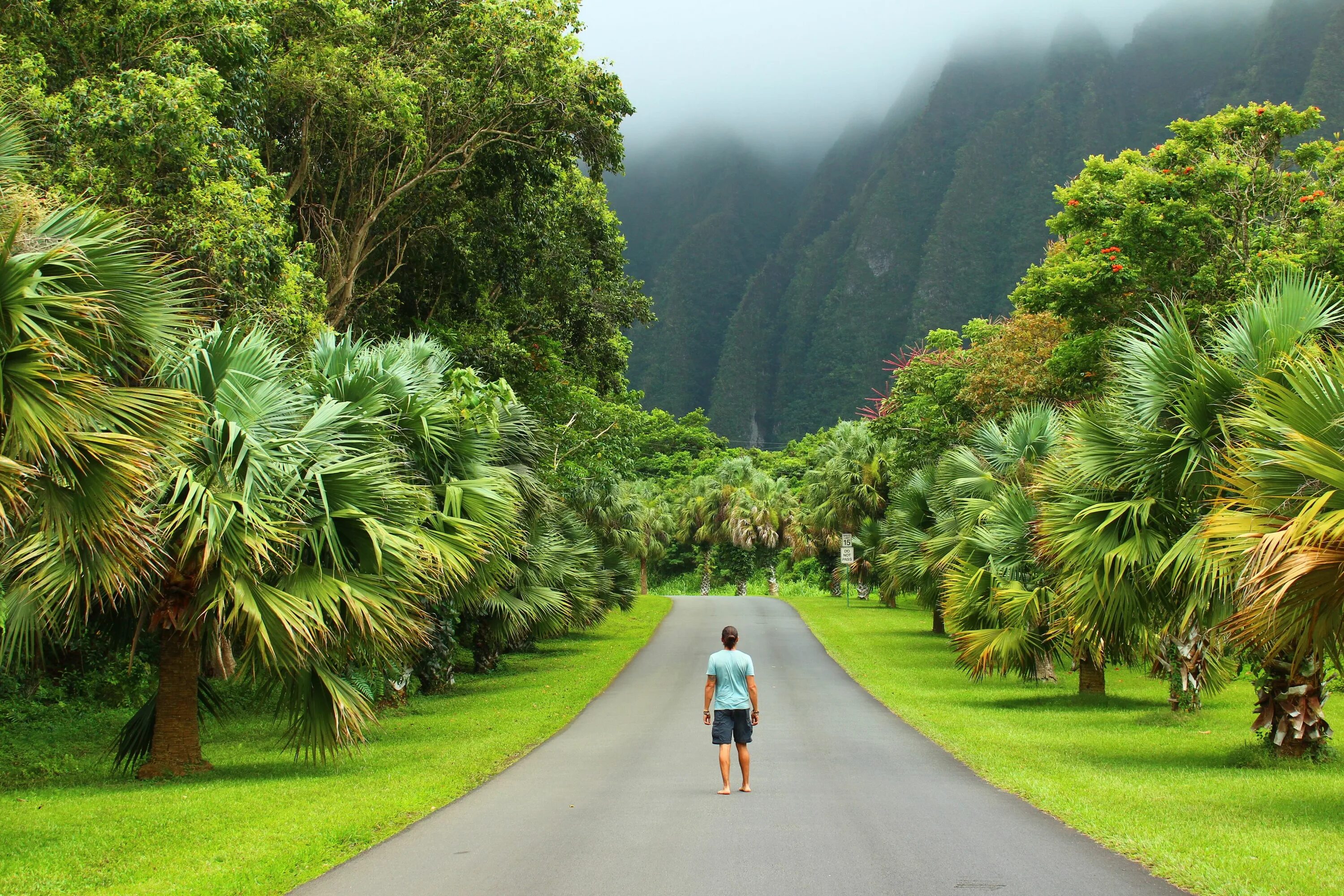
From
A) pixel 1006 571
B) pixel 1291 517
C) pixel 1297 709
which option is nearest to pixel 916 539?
pixel 1006 571

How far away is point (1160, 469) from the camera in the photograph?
12078 mm

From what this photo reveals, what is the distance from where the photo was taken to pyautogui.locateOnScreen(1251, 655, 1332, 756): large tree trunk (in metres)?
12.0

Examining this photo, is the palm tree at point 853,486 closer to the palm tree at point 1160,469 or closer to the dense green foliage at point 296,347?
the dense green foliage at point 296,347

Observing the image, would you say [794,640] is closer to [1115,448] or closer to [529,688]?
[529,688]

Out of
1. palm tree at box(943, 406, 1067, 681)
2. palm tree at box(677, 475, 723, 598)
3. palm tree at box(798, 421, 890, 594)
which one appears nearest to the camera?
palm tree at box(943, 406, 1067, 681)

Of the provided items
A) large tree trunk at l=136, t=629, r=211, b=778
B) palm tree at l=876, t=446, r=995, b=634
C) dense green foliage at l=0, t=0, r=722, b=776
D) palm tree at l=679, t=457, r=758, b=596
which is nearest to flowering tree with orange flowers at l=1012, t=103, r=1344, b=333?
palm tree at l=876, t=446, r=995, b=634

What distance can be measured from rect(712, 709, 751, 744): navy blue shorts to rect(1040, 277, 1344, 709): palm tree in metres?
4.72

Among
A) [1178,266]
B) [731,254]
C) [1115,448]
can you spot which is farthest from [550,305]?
[731,254]

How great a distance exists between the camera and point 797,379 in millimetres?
134375

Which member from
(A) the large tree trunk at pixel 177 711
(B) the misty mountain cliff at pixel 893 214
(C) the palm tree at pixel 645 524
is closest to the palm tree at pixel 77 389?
(A) the large tree trunk at pixel 177 711

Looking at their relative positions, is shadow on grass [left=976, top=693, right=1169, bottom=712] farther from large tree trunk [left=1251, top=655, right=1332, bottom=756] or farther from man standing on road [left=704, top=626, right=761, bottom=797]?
man standing on road [left=704, top=626, right=761, bottom=797]

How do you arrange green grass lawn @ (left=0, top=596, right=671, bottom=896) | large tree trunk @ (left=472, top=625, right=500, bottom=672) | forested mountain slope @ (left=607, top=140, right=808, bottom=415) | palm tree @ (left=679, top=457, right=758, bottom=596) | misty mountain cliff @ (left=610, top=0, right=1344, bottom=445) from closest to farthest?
green grass lawn @ (left=0, top=596, right=671, bottom=896) → large tree trunk @ (left=472, top=625, right=500, bottom=672) → palm tree @ (left=679, top=457, right=758, bottom=596) → misty mountain cliff @ (left=610, top=0, right=1344, bottom=445) → forested mountain slope @ (left=607, top=140, right=808, bottom=415)

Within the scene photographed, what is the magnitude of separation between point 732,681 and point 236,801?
4.66m

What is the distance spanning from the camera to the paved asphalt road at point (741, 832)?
6.65 meters
